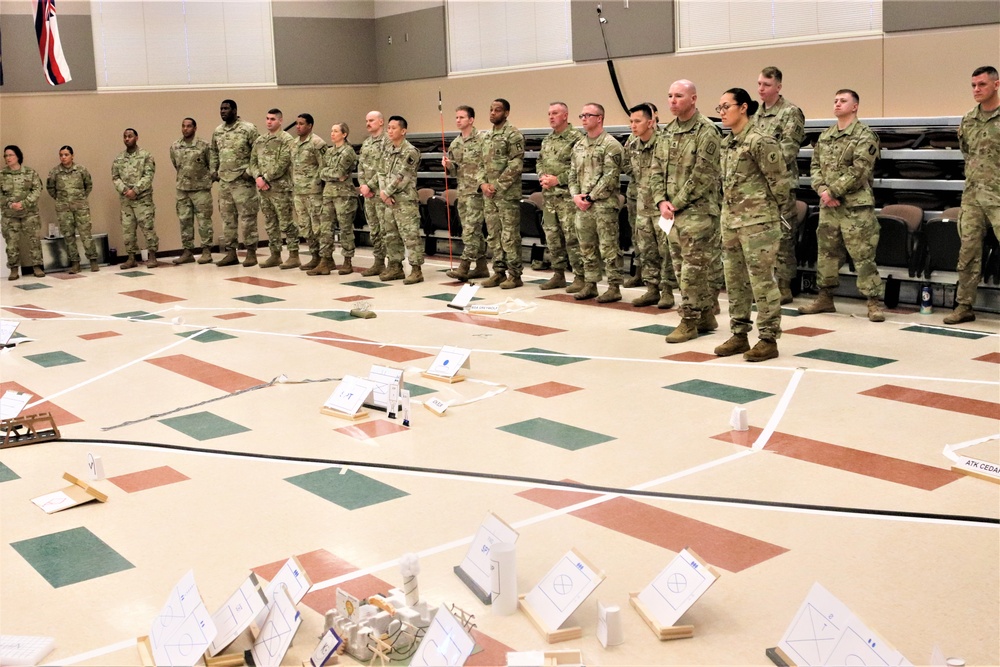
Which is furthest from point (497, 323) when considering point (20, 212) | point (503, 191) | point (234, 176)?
point (20, 212)

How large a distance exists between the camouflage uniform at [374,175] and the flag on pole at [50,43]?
4073 mm

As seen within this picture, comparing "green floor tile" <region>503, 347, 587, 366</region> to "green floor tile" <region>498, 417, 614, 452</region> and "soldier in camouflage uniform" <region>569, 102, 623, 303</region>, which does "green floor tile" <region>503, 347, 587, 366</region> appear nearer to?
"green floor tile" <region>498, 417, 614, 452</region>

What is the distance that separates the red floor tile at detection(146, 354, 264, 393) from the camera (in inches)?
253

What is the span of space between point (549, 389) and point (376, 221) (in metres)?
5.11

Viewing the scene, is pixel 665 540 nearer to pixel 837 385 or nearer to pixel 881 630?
pixel 881 630

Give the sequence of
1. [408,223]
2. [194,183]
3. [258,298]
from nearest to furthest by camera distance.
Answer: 1. [258,298]
2. [408,223]
3. [194,183]

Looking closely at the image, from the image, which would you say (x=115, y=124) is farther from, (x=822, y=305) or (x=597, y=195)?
(x=822, y=305)

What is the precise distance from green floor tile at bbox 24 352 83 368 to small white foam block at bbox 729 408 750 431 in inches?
182

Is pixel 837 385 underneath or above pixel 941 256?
underneath

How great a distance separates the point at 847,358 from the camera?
6.48 meters

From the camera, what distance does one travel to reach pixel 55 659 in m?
3.05

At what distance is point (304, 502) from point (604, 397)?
2064 millimetres

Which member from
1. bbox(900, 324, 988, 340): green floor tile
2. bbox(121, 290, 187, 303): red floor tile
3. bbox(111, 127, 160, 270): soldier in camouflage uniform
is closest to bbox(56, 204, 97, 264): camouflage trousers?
bbox(111, 127, 160, 270): soldier in camouflage uniform

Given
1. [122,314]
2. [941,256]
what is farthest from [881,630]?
[122,314]
